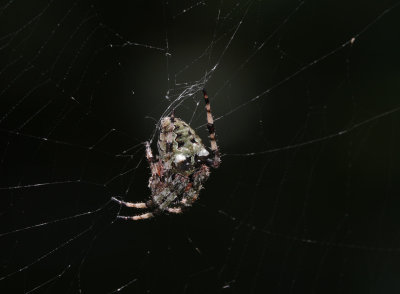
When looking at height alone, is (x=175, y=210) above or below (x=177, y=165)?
below

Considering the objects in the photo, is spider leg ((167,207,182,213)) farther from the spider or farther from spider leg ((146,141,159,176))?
spider leg ((146,141,159,176))

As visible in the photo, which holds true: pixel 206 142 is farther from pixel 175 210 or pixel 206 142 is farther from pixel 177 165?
pixel 177 165

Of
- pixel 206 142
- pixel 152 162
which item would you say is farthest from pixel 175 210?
pixel 206 142

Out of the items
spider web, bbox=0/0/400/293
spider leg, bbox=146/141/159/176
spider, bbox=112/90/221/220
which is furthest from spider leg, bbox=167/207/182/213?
spider web, bbox=0/0/400/293

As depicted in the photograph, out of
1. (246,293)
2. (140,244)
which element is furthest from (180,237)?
(246,293)

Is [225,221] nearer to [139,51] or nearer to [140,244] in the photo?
[140,244]

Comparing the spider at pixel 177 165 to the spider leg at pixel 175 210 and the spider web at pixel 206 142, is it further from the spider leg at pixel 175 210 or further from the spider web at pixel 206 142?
the spider web at pixel 206 142

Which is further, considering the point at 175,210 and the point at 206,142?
the point at 206,142
